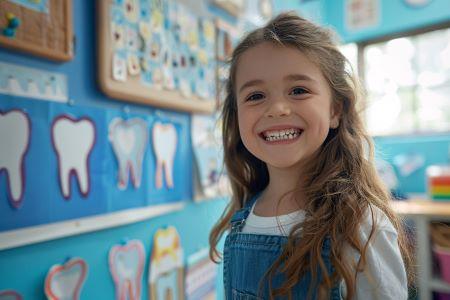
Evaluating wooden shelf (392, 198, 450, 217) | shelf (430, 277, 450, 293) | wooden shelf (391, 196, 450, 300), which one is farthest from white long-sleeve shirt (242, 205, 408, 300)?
shelf (430, 277, 450, 293)

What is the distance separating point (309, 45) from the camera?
61cm

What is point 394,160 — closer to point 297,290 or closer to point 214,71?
point 214,71

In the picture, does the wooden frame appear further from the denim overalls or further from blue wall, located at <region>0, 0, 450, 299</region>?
the denim overalls

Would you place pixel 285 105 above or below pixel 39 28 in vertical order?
below

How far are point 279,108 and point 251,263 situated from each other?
0.98 feet

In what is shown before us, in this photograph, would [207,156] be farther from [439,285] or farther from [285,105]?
[439,285]

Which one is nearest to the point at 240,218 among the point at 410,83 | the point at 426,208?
the point at 426,208

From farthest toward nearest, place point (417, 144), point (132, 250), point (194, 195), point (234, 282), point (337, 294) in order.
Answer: point (417, 144) < point (194, 195) < point (132, 250) < point (234, 282) < point (337, 294)

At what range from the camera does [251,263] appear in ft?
2.06

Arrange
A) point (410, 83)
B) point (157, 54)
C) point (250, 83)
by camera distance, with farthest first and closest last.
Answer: point (410, 83), point (157, 54), point (250, 83)

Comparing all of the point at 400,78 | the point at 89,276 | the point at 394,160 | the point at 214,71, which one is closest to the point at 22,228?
the point at 89,276

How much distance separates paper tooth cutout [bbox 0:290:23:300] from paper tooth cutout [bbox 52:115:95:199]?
0.60 feet

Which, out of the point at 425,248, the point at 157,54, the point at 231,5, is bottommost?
the point at 425,248

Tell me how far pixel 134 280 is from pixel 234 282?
28 centimetres
